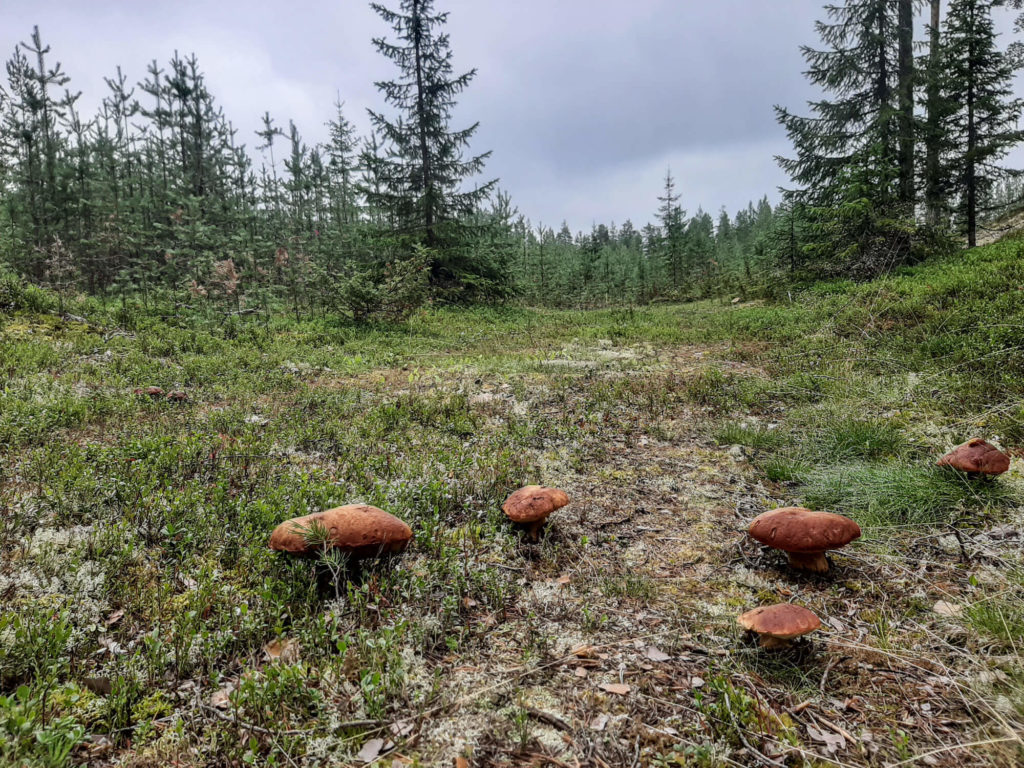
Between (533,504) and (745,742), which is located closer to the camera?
(745,742)

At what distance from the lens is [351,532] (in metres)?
2.91

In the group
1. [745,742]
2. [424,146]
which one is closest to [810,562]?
[745,742]

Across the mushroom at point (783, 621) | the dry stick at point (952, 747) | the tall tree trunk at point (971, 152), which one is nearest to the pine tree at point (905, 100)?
the tall tree trunk at point (971, 152)

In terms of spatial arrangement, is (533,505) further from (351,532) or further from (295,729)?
(295,729)

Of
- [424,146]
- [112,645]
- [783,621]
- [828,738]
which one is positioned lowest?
[828,738]

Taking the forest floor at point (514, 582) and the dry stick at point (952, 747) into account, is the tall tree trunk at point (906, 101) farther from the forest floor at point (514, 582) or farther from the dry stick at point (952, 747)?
the dry stick at point (952, 747)

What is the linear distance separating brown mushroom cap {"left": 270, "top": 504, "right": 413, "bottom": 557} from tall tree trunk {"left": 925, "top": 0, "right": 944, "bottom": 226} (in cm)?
2253

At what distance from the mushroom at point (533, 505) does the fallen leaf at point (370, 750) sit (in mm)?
1697

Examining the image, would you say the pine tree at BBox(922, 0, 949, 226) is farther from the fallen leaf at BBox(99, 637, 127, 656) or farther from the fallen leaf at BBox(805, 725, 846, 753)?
the fallen leaf at BBox(99, 637, 127, 656)

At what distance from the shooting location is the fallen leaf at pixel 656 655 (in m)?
2.42

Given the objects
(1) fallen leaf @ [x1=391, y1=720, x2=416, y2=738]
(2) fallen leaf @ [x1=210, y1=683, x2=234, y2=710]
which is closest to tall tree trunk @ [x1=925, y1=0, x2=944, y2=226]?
(1) fallen leaf @ [x1=391, y1=720, x2=416, y2=738]

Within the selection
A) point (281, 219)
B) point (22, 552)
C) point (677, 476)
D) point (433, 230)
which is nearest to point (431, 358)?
point (677, 476)

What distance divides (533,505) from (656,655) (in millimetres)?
1333

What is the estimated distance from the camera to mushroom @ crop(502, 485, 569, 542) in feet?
11.4
